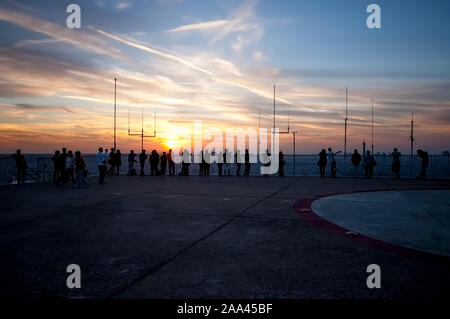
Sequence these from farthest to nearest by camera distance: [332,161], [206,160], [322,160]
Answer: [206,160], [322,160], [332,161]

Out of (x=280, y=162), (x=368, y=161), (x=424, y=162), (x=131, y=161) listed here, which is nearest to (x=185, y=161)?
(x=131, y=161)

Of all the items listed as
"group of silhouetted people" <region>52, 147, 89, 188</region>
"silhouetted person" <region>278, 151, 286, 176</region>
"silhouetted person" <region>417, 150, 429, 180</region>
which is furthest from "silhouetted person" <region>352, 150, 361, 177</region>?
"group of silhouetted people" <region>52, 147, 89, 188</region>

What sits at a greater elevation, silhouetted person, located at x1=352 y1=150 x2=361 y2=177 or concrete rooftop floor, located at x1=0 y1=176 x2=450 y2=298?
silhouetted person, located at x1=352 y1=150 x2=361 y2=177

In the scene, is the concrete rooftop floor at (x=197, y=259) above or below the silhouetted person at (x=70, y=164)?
below

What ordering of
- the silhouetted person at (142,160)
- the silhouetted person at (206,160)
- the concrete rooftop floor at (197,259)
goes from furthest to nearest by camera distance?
the silhouetted person at (142,160)
the silhouetted person at (206,160)
the concrete rooftop floor at (197,259)

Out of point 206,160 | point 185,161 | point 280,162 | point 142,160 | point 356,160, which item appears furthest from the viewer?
point 142,160

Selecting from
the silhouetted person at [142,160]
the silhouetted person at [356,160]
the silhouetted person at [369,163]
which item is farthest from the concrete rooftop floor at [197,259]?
the silhouetted person at [142,160]

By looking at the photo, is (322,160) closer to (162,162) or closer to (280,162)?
(280,162)

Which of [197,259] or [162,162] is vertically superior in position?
[162,162]

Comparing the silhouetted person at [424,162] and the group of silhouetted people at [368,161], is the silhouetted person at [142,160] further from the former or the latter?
the silhouetted person at [424,162]

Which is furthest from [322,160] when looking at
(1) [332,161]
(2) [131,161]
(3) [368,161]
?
(2) [131,161]

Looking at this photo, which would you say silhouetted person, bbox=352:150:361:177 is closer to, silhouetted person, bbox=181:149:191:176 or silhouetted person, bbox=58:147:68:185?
silhouetted person, bbox=181:149:191:176

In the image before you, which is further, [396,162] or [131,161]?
[131,161]
